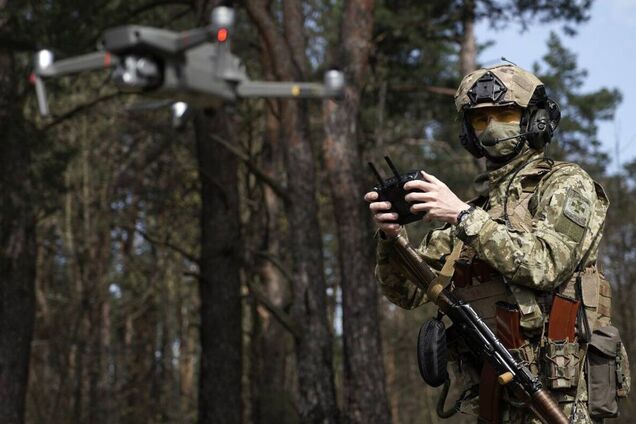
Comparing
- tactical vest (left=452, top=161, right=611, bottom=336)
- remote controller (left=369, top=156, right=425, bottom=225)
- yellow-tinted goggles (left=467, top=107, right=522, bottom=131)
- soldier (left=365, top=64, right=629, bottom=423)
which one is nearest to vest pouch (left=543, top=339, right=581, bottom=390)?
soldier (left=365, top=64, right=629, bottom=423)

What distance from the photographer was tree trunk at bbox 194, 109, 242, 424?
14.1m

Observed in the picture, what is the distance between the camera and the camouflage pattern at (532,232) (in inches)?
150

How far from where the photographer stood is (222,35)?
3482 mm

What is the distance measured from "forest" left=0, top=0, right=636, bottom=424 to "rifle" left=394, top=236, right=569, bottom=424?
0.94 m

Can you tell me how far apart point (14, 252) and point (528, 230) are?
932 centimetres

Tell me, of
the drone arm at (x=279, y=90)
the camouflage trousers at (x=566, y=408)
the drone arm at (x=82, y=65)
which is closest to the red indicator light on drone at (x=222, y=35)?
the drone arm at (x=279, y=90)

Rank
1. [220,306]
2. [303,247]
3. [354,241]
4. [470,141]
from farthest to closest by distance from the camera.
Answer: [220,306], [303,247], [354,241], [470,141]

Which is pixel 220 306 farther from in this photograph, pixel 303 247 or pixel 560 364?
pixel 560 364

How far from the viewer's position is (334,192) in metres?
11.9

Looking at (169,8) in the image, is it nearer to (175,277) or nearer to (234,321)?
(175,277)

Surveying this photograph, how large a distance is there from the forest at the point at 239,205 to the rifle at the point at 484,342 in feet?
3.09

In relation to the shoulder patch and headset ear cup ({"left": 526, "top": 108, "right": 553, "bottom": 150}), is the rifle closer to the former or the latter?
the shoulder patch

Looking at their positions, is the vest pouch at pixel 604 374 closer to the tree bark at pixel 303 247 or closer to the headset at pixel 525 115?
the headset at pixel 525 115

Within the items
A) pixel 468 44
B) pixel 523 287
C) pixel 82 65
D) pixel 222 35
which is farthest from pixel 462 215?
pixel 468 44
